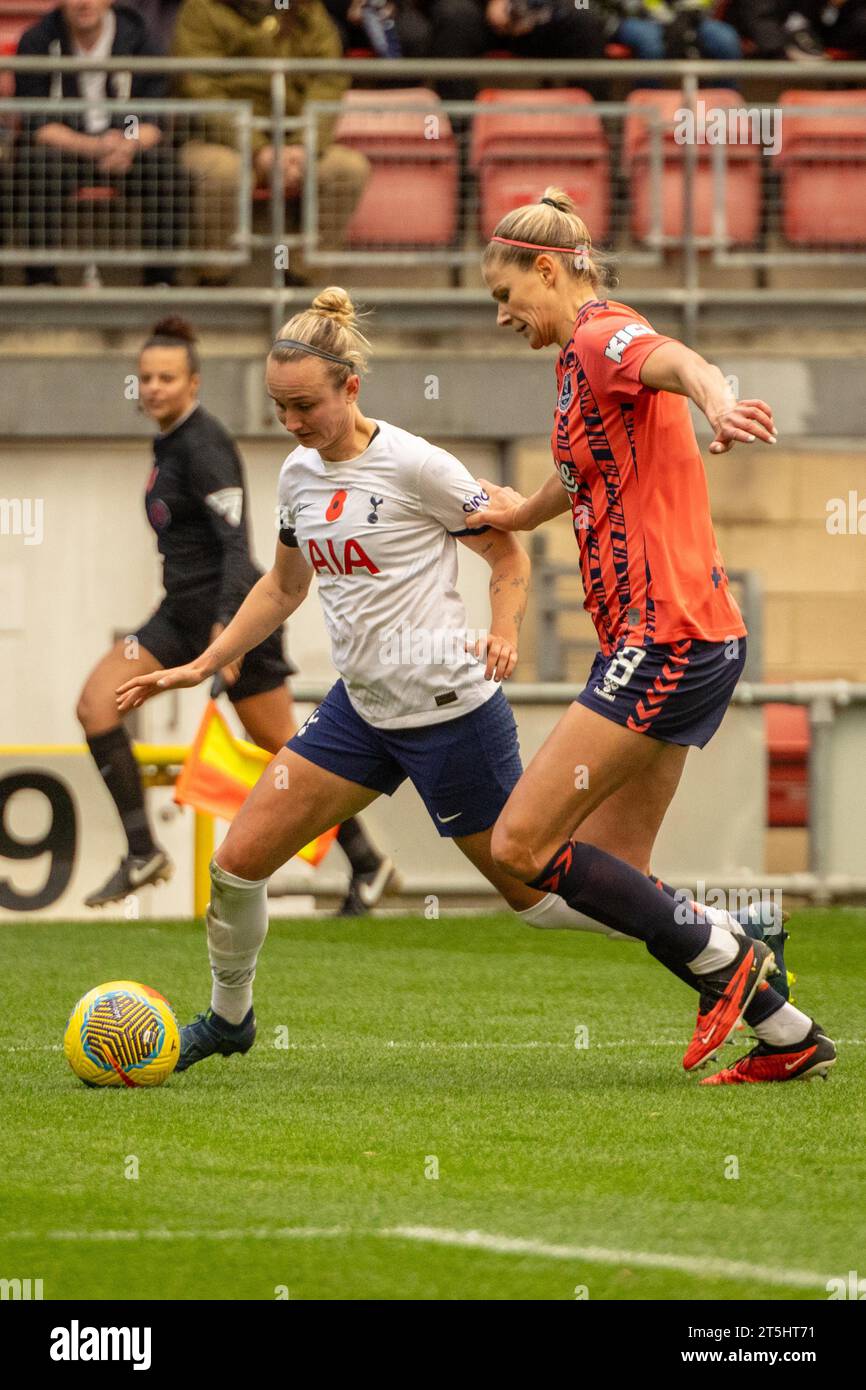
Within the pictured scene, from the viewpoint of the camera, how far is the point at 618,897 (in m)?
5.71

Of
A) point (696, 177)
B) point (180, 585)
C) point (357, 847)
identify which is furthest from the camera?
point (696, 177)

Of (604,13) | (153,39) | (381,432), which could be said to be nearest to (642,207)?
(604,13)

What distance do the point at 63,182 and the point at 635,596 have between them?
8129 millimetres

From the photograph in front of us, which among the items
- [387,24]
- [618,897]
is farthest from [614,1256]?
[387,24]

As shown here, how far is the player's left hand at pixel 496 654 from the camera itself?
227 inches

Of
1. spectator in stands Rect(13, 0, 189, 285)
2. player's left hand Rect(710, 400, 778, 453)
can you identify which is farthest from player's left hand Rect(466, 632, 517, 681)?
spectator in stands Rect(13, 0, 189, 285)

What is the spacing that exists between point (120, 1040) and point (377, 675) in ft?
3.85

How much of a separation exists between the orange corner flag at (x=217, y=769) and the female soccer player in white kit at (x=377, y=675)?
4254 mm

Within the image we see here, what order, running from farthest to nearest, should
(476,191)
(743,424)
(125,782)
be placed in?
(476,191) → (125,782) → (743,424)

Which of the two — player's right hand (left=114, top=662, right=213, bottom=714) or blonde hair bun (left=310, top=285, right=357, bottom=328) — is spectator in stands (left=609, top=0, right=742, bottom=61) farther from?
player's right hand (left=114, top=662, right=213, bottom=714)

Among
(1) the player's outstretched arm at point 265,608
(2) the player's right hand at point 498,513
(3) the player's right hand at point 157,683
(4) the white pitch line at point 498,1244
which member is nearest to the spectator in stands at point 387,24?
(1) the player's outstretched arm at point 265,608

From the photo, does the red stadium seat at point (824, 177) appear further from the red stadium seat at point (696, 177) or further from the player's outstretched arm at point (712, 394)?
the player's outstretched arm at point (712, 394)

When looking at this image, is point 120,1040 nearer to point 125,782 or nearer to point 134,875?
point 134,875
